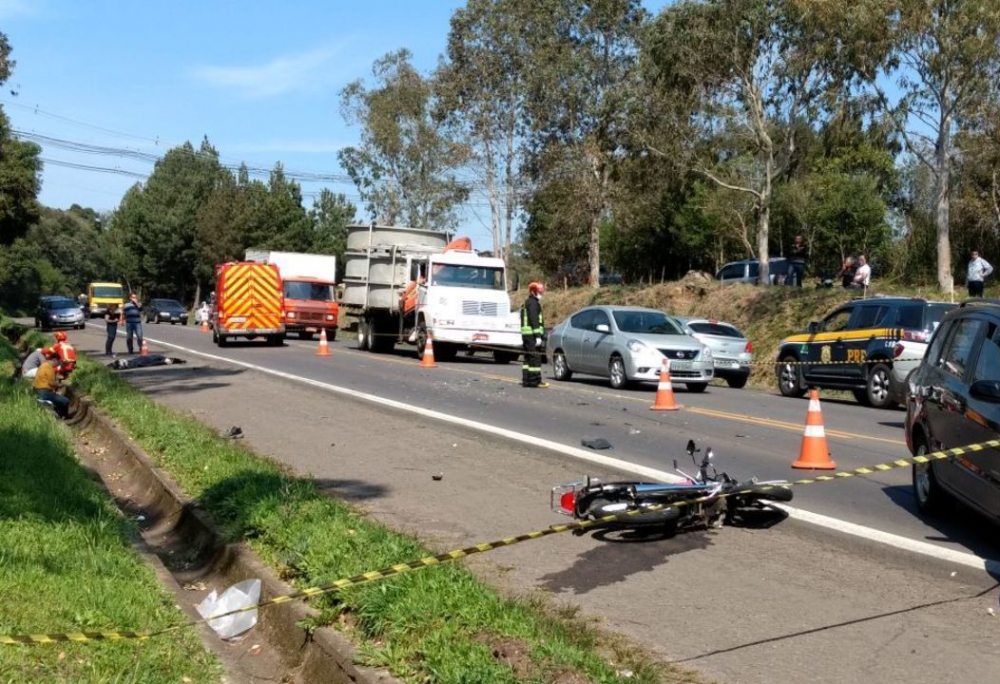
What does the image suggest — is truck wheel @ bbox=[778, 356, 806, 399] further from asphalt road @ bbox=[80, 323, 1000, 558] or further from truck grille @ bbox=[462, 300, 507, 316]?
truck grille @ bbox=[462, 300, 507, 316]

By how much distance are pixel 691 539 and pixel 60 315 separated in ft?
164

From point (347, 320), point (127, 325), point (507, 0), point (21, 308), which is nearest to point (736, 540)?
point (127, 325)

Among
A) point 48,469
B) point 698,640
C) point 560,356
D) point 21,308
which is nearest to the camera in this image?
point 698,640

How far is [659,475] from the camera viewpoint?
35.3 ft

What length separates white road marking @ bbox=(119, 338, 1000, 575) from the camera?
764 cm

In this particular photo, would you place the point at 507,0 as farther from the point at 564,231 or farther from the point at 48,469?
the point at 48,469

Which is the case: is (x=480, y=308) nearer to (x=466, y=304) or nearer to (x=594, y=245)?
(x=466, y=304)

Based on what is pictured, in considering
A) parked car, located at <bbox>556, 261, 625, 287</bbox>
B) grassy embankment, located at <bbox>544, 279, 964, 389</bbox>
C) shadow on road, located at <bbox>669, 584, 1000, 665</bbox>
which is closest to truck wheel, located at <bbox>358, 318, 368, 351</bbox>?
grassy embankment, located at <bbox>544, 279, 964, 389</bbox>

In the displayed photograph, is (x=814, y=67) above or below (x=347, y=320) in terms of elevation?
above

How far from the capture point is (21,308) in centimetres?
9662

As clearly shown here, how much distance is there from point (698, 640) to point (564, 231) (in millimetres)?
47935

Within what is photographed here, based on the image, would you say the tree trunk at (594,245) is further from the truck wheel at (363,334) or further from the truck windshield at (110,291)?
the truck windshield at (110,291)

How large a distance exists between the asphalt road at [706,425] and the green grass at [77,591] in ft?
17.3

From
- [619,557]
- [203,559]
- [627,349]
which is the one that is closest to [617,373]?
[627,349]
